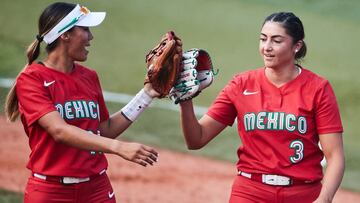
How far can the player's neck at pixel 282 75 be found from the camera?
228 inches

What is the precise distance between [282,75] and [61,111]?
138 centimetres

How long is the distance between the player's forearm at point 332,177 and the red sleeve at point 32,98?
1676mm

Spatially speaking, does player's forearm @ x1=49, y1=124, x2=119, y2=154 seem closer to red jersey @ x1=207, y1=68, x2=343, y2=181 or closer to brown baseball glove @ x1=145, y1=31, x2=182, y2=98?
brown baseball glove @ x1=145, y1=31, x2=182, y2=98

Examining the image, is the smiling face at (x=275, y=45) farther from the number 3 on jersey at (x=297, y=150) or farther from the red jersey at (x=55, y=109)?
the red jersey at (x=55, y=109)

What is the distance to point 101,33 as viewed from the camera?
13352 millimetres

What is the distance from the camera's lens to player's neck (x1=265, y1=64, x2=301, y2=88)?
579cm

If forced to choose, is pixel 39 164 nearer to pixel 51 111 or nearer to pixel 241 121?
pixel 51 111

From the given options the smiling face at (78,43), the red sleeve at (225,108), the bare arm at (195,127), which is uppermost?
the smiling face at (78,43)

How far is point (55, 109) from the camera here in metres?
5.62

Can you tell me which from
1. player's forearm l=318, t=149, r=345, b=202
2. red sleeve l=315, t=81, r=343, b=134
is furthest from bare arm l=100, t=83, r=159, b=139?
player's forearm l=318, t=149, r=345, b=202

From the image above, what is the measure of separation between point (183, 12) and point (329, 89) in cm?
816

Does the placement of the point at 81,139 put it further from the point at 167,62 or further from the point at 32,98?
the point at 167,62

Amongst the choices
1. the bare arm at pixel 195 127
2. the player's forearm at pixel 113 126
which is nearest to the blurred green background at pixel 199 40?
the player's forearm at pixel 113 126

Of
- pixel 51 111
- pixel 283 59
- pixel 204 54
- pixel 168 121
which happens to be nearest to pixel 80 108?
pixel 51 111
